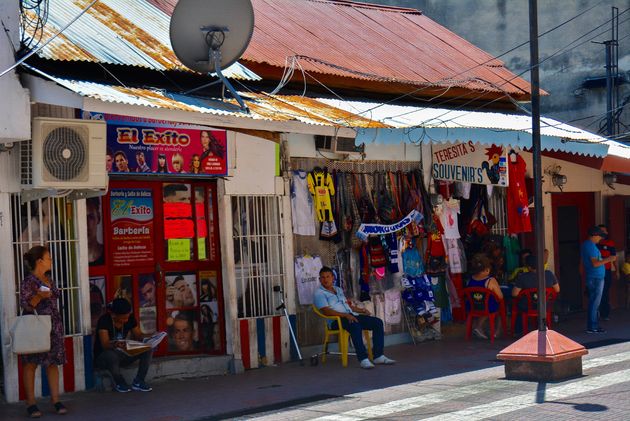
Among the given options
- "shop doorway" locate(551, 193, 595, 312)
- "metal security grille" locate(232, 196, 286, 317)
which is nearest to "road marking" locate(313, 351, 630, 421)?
"metal security grille" locate(232, 196, 286, 317)

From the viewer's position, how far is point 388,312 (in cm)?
1520

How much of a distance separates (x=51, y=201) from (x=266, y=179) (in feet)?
10.0

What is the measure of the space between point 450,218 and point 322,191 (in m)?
2.93

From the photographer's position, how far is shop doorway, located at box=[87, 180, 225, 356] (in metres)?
12.3

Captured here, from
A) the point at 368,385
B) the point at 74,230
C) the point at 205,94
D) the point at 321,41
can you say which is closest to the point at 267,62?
the point at 205,94

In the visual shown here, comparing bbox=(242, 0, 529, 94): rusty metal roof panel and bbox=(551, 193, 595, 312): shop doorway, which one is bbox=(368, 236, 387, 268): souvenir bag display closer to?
bbox=(242, 0, 529, 94): rusty metal roof panel

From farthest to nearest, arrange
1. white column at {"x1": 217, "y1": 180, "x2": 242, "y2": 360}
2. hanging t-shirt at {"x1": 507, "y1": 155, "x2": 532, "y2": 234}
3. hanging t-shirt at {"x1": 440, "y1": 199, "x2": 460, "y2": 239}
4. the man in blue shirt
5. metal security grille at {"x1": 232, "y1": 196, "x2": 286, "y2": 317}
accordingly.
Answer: hanging t-shirt at {"x1": 507, "y1": 155, "x2": 532, "y2": 234}
hanging t-shirt at {"x1": 440, "y1": 199, "x2": 460, "y2": 239}
the man in blue shirt
metal security grille at {"x1": 232, "y1": 196, "x2": 286, "y2": 317}
white column at {"x1": 217, "y1": 180, "x2": 242, "y2": 360}

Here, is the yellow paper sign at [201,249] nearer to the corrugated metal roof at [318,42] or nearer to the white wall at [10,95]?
the corrugated metal roof at [318,42]

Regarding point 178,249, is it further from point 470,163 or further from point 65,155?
point 470,163

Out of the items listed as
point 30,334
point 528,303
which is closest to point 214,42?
point 30,334

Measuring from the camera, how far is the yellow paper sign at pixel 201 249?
13.1 meters

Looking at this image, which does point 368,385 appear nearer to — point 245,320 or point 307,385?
point 307,385

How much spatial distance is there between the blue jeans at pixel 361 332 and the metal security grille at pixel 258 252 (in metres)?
1.13

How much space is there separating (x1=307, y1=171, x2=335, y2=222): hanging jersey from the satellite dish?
255 centimetres
